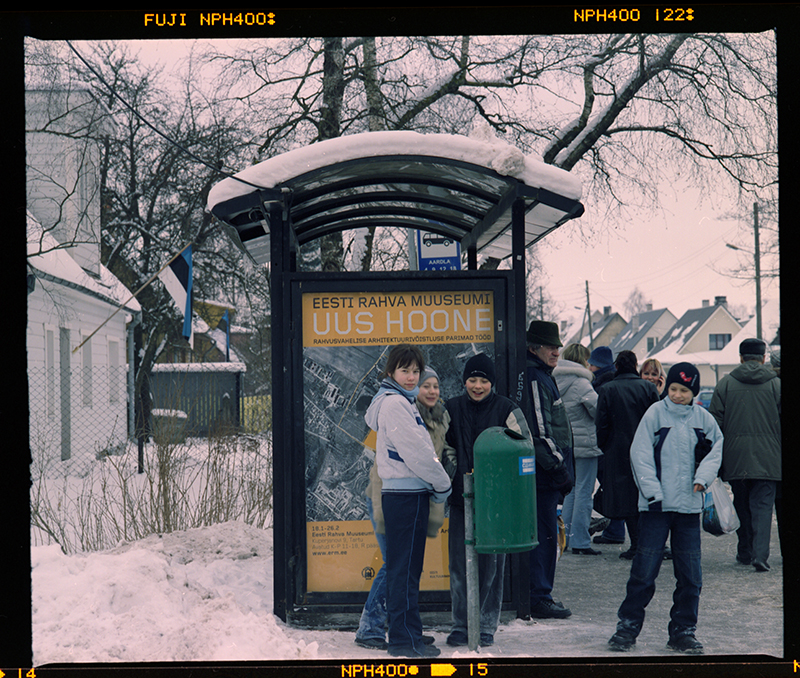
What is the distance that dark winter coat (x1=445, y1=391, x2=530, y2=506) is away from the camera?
4.59 meters

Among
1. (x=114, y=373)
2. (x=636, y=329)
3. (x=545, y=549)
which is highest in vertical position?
(x=636, y=329)

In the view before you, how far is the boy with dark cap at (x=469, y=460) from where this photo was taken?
455 cm

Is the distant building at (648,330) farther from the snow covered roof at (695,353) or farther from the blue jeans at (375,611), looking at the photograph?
the blue jeans at (375,611)

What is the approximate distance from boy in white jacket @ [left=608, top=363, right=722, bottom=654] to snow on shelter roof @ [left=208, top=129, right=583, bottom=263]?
150 cm

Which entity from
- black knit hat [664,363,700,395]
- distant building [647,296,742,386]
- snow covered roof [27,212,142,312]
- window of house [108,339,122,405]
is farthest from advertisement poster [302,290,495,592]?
distant building [647,296,742,386]

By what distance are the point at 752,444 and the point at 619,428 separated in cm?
122

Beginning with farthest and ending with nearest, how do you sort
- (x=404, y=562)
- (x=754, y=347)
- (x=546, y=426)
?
(x=754, y=347), (x=546, y=426), (x=404, y=562)

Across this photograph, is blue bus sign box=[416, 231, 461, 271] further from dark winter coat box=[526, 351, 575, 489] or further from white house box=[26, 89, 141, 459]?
white house box=[26, 89, 141, 459]

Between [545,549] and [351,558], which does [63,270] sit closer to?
[351,558]

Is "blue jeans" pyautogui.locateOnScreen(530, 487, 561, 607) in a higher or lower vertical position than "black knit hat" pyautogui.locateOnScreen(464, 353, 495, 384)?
lower

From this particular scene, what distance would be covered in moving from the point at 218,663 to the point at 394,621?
1.00 m

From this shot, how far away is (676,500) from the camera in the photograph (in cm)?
459

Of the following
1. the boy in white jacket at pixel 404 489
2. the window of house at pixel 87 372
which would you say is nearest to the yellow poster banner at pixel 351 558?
the boy in white jacket at pixel 404 489

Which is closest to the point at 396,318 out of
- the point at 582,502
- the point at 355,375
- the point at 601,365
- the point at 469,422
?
the point at 355,375
